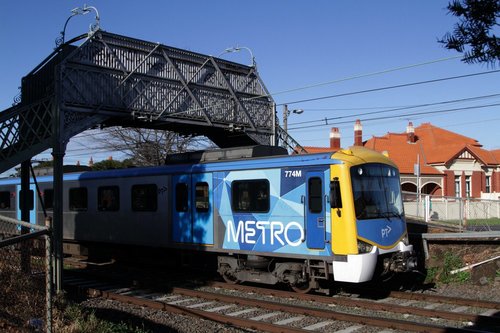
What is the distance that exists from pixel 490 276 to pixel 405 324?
4985 millimetres

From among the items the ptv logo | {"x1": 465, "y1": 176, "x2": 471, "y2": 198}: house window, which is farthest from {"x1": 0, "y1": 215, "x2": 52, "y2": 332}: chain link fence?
{"x1": 465, "y1": 176, "x2": 471, "y2": 198}: house window

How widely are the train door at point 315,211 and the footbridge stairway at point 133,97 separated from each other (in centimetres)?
666

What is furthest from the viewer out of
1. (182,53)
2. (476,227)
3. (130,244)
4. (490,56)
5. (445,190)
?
(445,190)

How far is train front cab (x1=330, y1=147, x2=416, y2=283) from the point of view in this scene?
1013 centimetres

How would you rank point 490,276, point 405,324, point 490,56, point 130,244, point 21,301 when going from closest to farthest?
point 490,56
point 21,301
point 405,324
point 490,276
point 130,244

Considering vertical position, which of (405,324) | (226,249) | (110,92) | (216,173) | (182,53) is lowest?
(405,324)

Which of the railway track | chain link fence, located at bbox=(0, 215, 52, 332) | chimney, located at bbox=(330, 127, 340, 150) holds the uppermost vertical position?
chimney, located at bbox=(330, 127, 340, 150)

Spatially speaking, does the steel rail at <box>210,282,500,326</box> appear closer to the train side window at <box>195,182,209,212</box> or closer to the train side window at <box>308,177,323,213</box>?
the train side window at <box>308,177,323,213</box>

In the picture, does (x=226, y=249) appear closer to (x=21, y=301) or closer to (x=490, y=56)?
(x=21, y=301)

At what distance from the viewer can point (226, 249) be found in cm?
1225

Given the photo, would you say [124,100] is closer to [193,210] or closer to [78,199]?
[78,199]

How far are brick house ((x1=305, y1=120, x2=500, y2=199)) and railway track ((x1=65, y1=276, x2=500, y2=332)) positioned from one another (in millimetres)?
32048

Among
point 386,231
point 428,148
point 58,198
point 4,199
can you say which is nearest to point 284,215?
point 386,231

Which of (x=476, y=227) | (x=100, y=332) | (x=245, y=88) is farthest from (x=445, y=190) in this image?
(x=100, y=332)
